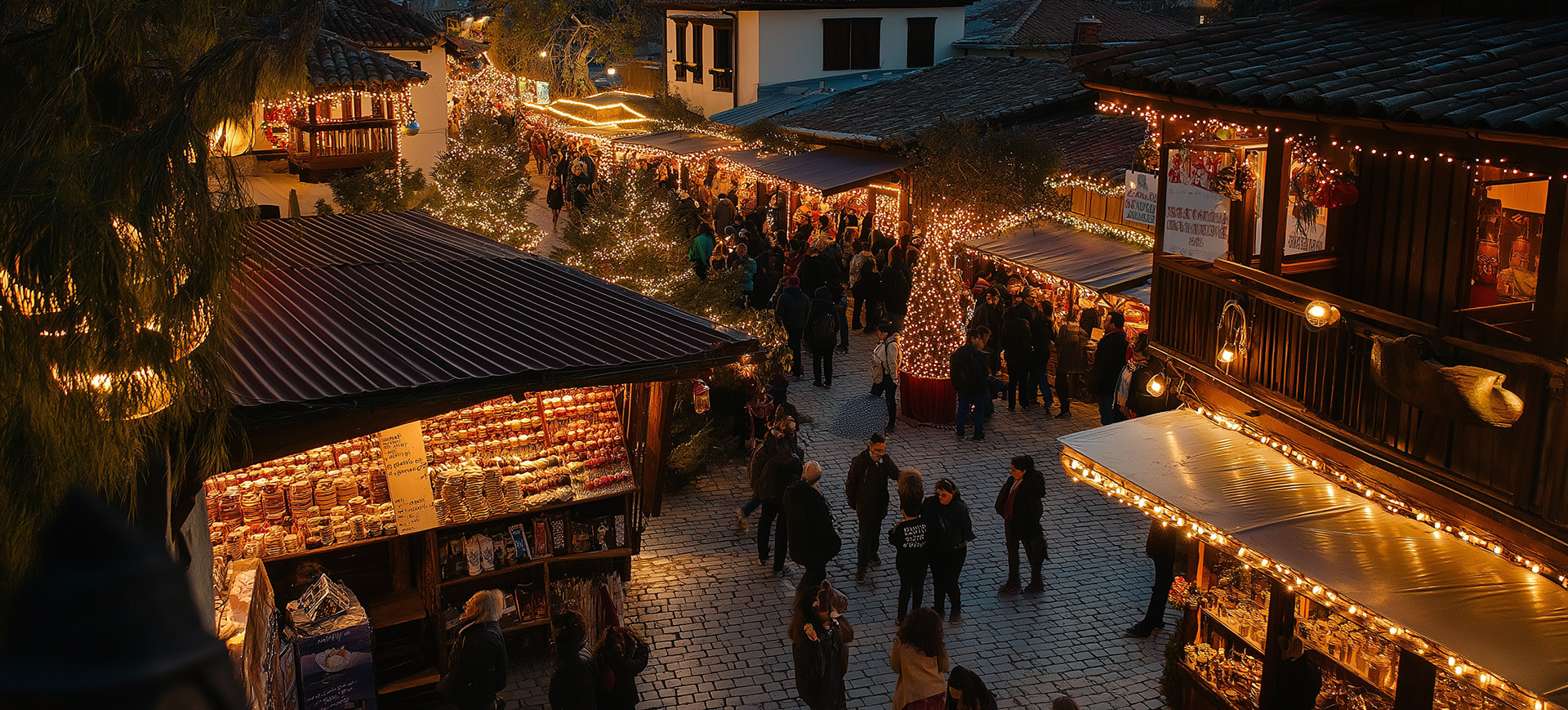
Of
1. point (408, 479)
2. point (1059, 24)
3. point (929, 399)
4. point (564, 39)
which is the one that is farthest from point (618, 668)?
point (564, 39)

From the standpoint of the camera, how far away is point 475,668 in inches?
284

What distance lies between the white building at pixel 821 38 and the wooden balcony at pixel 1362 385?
22715mm

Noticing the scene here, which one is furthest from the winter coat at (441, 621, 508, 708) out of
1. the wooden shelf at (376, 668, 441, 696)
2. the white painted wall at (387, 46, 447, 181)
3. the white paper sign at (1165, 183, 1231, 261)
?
the white painted wall at (387, 46, 447, 181)

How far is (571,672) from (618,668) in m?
0.38

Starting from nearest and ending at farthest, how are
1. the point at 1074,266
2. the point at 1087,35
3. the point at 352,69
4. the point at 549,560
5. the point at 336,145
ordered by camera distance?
the point at 549,560
the point at 1074,266
the point at 352,69
the point at 336,145
the point at 1087,35

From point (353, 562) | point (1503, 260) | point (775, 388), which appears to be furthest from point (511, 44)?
point (1503, 260)

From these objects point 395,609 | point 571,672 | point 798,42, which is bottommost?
point 395,609

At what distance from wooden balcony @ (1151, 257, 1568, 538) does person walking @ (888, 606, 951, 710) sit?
8.06 ft

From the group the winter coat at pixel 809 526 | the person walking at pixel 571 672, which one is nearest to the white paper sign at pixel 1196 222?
the winter coat at pixel 809 526

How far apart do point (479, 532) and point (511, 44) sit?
3724 cm

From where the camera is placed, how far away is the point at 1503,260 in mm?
7348

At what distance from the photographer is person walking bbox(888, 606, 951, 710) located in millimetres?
7207

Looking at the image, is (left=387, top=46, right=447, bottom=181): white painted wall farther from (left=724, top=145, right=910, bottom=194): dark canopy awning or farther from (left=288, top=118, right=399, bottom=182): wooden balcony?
(left=724, top=145, right=910, bottom=194): dark canopy awning

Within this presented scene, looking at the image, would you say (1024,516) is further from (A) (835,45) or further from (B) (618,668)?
(A) (835,45)
